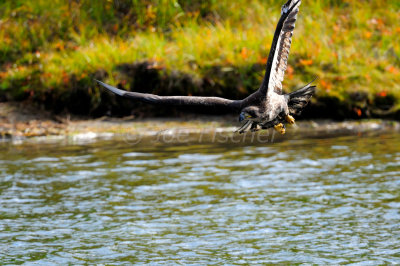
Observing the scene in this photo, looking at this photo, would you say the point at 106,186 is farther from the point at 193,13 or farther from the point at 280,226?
the point at 193,13

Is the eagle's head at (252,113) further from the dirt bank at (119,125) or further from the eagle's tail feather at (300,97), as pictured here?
the dirt bank at (119,125)

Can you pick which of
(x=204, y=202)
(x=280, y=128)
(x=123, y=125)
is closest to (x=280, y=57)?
(x=280, y=128)

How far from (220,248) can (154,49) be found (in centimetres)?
907

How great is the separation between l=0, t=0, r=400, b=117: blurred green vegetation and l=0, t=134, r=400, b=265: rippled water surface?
1942mm

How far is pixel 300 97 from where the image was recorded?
716cm

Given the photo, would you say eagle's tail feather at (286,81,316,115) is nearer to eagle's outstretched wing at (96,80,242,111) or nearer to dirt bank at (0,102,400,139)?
eagle's outstretched wing at (96,80,242,111)

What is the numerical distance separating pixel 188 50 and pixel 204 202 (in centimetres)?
704

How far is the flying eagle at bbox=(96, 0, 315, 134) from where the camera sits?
6.59 metres

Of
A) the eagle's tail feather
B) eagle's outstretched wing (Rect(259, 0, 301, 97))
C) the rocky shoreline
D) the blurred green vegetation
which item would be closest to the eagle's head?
eagle's outstretched wing (Rect(259, 0, 301, 97))

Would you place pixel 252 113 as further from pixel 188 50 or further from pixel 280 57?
pixel 188 50

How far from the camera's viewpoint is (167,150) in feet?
40.0

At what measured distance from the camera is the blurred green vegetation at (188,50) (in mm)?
14078

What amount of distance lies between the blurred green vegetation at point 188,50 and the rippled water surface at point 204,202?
1.94m

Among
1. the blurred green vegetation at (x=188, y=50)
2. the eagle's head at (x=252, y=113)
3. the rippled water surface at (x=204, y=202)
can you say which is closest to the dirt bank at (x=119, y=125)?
the blurred green vegetation at (x=188, y=50)
